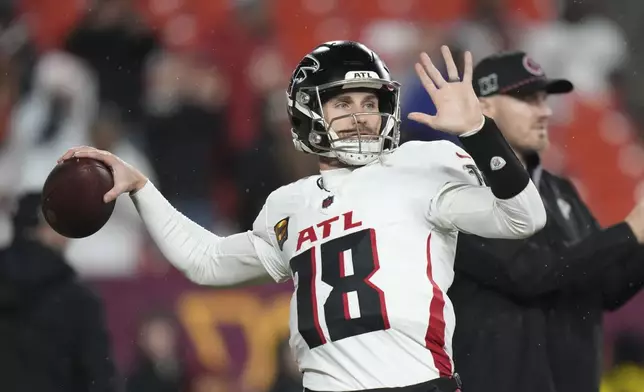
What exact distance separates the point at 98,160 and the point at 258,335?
2737 millimetres

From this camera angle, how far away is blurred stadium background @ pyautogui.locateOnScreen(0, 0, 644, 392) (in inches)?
242

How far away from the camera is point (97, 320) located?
4.91 metres

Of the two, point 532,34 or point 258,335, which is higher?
point 532,34

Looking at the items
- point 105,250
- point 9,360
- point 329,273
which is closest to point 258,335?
point 105,250

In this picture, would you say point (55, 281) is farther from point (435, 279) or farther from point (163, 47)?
point (163, 47)

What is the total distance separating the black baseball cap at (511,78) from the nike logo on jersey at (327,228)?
126 cm

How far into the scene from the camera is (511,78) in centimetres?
425

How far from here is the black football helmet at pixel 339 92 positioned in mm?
3289

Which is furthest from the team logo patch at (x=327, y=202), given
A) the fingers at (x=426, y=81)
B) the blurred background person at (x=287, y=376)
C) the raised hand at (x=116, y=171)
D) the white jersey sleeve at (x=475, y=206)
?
the blurred background person at (x=287, y=376)

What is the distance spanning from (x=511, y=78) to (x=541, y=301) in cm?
86

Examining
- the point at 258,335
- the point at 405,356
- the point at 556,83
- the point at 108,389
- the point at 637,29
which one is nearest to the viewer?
the point at 405,356

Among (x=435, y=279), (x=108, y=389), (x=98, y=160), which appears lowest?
(x=108, y=389)

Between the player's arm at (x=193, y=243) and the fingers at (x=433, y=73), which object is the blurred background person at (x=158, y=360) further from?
the fingers at (x=433, y=73)

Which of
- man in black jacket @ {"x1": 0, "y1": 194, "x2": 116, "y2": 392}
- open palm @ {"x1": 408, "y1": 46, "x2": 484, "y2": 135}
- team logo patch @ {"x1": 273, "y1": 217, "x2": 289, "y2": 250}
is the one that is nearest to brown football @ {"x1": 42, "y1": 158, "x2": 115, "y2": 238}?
team logo patch @ {"x1": 273, "y1": 217, "x2": 289, "y2": 250}
